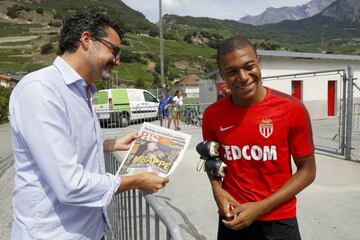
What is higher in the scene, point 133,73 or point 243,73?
point 133,73

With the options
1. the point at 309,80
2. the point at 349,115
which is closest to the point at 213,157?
the point at 349,115

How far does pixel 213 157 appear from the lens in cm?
214

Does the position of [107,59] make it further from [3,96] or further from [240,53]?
[3,96]

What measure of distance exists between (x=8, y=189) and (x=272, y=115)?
6.41 metres

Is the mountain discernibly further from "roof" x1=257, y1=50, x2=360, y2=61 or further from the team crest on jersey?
the team crest on jersey

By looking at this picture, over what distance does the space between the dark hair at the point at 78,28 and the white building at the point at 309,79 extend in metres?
16.8

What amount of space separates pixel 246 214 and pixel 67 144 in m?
1.00

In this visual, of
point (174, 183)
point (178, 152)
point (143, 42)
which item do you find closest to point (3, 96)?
point (174, 183)

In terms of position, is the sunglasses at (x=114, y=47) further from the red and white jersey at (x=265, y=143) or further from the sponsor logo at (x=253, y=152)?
the sponsor logo at (x=253, y=152)

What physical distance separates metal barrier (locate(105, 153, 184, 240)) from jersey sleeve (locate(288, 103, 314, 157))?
0.79 m

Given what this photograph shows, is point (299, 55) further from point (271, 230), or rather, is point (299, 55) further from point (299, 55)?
point (271, 230)

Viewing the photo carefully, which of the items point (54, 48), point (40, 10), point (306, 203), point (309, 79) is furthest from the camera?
point (40, 10)

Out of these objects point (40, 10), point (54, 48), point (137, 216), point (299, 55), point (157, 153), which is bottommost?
point (137, 216)

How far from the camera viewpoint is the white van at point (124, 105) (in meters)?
17.4
